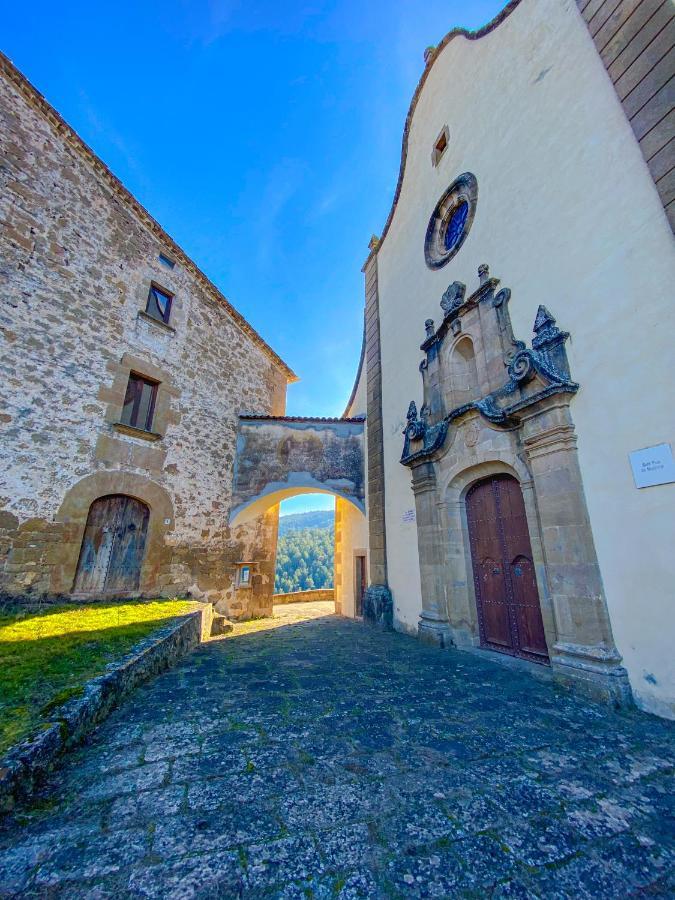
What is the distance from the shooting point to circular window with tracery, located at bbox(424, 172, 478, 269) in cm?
582

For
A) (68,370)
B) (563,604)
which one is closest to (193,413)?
(68,370)

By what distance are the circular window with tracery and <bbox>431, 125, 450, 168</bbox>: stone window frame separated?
117cm

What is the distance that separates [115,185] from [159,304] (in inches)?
91.3

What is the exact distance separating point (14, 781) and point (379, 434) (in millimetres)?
6696

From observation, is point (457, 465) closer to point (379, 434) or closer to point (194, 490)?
point (379, 434)

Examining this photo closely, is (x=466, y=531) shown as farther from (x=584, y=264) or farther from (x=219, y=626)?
(x=219, y=626)

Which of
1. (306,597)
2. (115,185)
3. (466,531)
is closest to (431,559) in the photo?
(466,531)

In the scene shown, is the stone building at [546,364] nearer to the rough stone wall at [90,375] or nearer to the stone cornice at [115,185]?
the rough stone wall at [90,375]

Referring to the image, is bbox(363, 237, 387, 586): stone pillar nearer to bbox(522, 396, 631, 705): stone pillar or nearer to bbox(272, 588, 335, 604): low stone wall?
bbox(522, 396, 631, 705): stone pillar

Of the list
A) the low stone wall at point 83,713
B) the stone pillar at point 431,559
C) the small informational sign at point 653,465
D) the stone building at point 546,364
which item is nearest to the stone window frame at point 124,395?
the low stone wall at point 83,713

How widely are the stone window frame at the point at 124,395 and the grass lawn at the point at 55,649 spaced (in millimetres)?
2999

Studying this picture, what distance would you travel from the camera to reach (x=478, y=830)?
1556 mm

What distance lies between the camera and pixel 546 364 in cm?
390

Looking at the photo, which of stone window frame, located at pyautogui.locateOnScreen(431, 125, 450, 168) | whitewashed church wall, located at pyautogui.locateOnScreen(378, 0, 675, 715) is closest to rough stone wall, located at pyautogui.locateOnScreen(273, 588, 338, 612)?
whitewashed church wall, located at pyautogui.locateOnScreen(378, 0, 675, 715)
